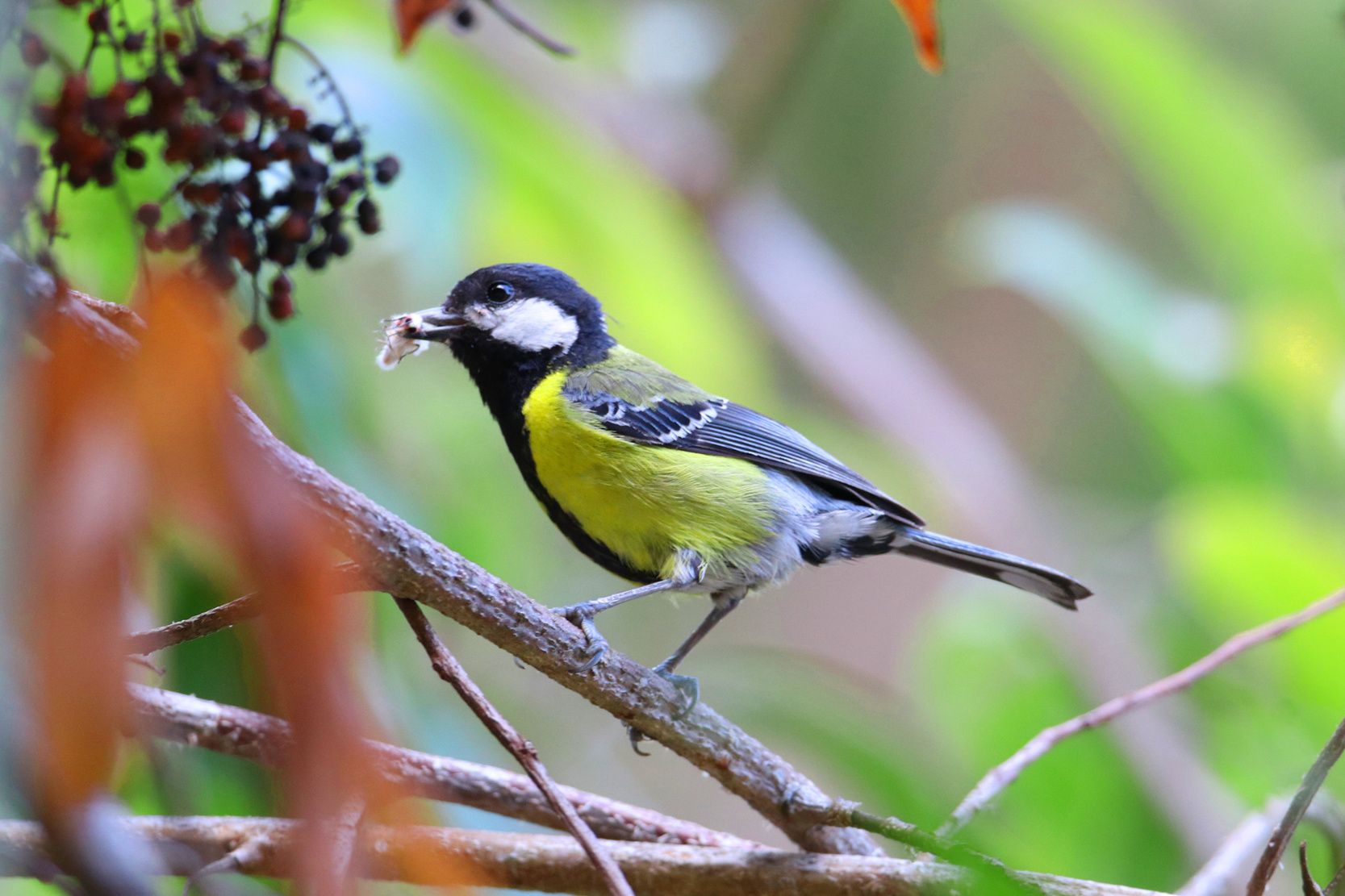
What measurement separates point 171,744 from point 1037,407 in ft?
16.4

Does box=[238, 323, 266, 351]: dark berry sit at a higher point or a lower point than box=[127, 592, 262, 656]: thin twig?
higher

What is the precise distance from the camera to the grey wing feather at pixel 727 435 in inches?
81.0

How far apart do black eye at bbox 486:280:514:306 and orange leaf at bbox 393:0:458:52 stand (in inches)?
38.3

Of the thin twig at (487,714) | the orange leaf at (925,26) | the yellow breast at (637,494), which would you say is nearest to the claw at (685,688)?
the yellow breast at (637,494)

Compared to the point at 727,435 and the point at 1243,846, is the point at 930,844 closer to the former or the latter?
the point at 1243,846

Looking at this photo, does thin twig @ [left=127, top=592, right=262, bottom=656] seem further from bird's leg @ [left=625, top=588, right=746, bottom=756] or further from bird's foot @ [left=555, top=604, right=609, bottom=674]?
bird's leg @ [left=625, top=588, right=746, bottom=756]

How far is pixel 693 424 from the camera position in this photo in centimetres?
216

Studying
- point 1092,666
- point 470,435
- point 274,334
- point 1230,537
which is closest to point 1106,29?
point 1230,537

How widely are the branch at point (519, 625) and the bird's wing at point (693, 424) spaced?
694 mm

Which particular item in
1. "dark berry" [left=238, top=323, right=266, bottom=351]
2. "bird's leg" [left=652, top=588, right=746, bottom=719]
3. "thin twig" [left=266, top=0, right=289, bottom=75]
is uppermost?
"thin twig" [left=266, top=0, right=289, bottom=75]

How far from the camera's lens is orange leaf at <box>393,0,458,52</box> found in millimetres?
1106

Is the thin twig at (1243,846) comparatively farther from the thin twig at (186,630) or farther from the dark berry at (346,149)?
the dark berry at (346,149)

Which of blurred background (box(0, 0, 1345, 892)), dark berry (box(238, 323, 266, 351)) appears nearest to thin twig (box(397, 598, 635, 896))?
dark berry (box(238, 323, 266, 351))

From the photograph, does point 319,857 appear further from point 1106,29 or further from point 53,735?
point 1106,29
